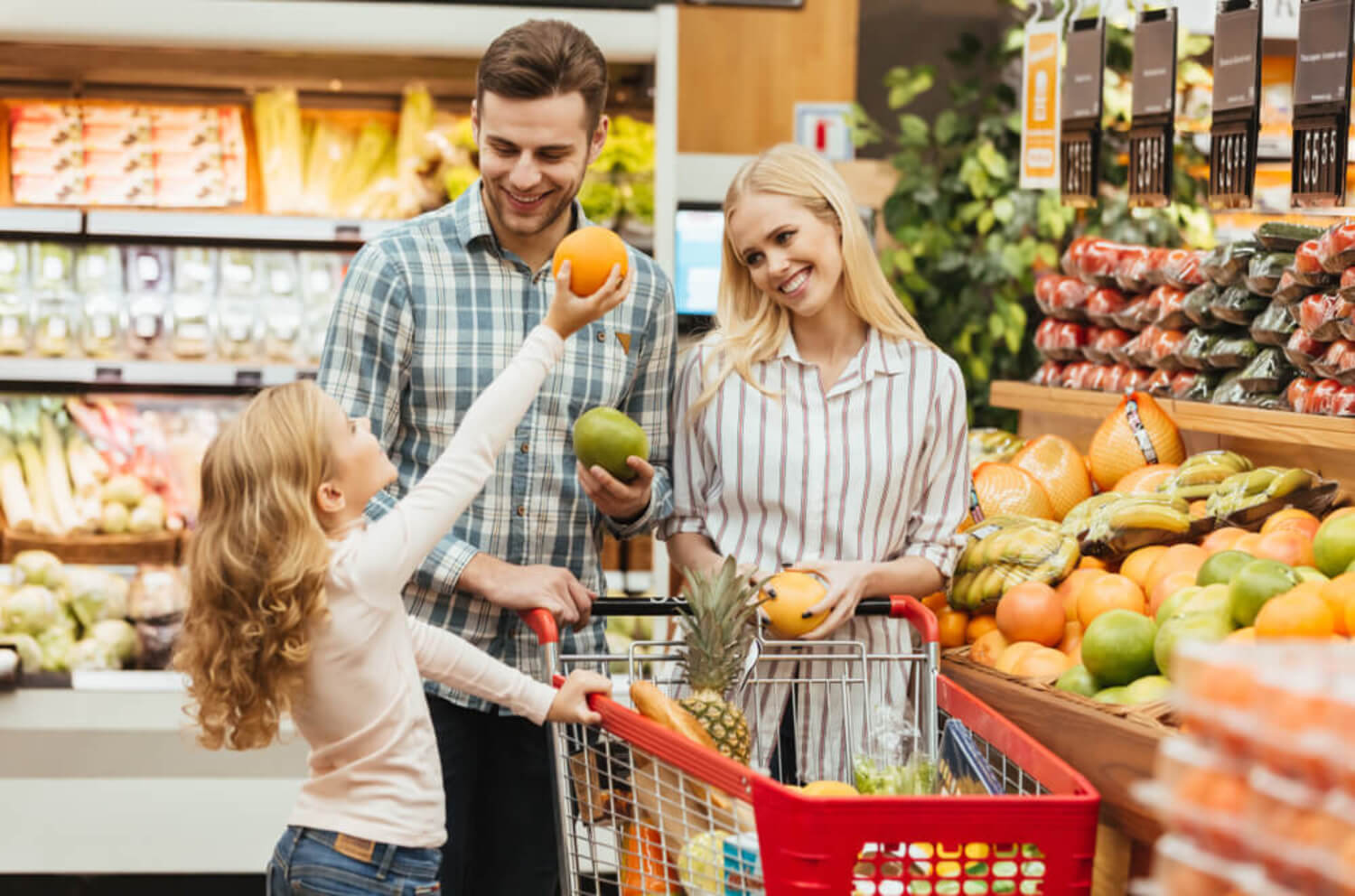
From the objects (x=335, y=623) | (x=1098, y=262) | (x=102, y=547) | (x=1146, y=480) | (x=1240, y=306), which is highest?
(x=1098, y=262)

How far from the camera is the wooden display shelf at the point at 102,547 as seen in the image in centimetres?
409

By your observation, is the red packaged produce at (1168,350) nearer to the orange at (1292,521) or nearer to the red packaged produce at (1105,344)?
the red packaged produce at (1105,344)

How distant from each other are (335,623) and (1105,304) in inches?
88.2

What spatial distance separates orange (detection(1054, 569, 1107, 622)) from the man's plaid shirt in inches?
25.6

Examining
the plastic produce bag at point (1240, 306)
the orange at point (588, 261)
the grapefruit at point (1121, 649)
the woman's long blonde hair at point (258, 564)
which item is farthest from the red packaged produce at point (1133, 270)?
the woman's long blonde hair at point (258, 564)

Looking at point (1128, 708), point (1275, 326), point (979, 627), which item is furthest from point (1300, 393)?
point (1128, 708)

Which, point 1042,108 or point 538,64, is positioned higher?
point 1042,108

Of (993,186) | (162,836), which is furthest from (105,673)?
(993,186)

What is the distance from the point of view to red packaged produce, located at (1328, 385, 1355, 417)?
2.59 meters

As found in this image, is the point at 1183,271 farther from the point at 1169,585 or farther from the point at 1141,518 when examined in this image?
the point at 1169,585

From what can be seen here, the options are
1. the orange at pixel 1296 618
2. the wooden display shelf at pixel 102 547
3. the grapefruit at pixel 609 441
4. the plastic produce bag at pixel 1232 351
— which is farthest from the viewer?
the wooden display shelf at pixel 102 547

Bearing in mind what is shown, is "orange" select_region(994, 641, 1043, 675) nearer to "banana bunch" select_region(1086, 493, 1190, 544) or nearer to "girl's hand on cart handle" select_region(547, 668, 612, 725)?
"banana bunch" select_region(1086, 493, 1190, 544)

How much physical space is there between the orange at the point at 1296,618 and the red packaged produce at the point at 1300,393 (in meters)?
0.98

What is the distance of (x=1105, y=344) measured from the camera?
11.6 feet
